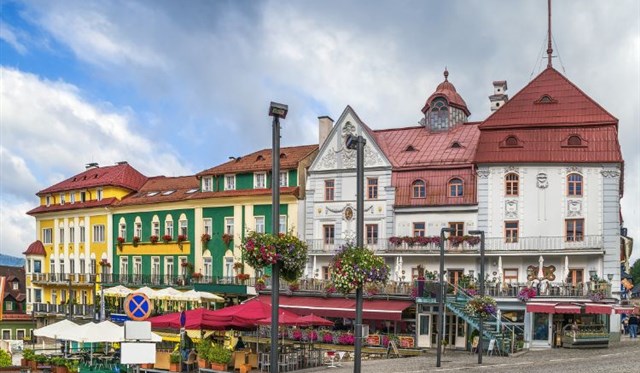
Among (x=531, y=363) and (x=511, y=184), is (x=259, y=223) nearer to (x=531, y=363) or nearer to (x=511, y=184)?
(x=511, y=184)

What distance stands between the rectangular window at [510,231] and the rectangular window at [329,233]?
10807 millimetres

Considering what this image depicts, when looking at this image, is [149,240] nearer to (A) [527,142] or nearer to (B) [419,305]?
(B) [419,305]

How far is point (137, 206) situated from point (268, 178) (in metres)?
13.0

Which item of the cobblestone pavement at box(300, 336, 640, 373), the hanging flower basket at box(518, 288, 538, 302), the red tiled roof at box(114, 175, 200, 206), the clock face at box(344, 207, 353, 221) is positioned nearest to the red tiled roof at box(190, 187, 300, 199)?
the red tiled roof at box(114, 175, 200, 206)

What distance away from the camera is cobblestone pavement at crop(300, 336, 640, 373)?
27.3 meters

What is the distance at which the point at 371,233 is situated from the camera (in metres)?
45.6

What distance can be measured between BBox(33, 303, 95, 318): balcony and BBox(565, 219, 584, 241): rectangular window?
1403 inches

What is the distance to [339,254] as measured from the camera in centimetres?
1947

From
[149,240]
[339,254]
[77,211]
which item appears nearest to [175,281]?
[149,240]

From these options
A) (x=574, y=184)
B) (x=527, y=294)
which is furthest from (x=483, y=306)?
(x=574, y=184)

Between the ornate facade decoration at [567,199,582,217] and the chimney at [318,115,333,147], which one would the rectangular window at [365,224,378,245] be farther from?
the ornate facade decoration at [567,199,582,217]

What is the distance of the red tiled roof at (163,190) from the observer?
5668 centimetres

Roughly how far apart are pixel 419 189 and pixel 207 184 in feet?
56.5

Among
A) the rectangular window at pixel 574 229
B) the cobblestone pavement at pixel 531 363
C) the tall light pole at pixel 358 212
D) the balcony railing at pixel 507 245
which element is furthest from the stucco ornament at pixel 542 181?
the tall light pole at pixel 358 212
